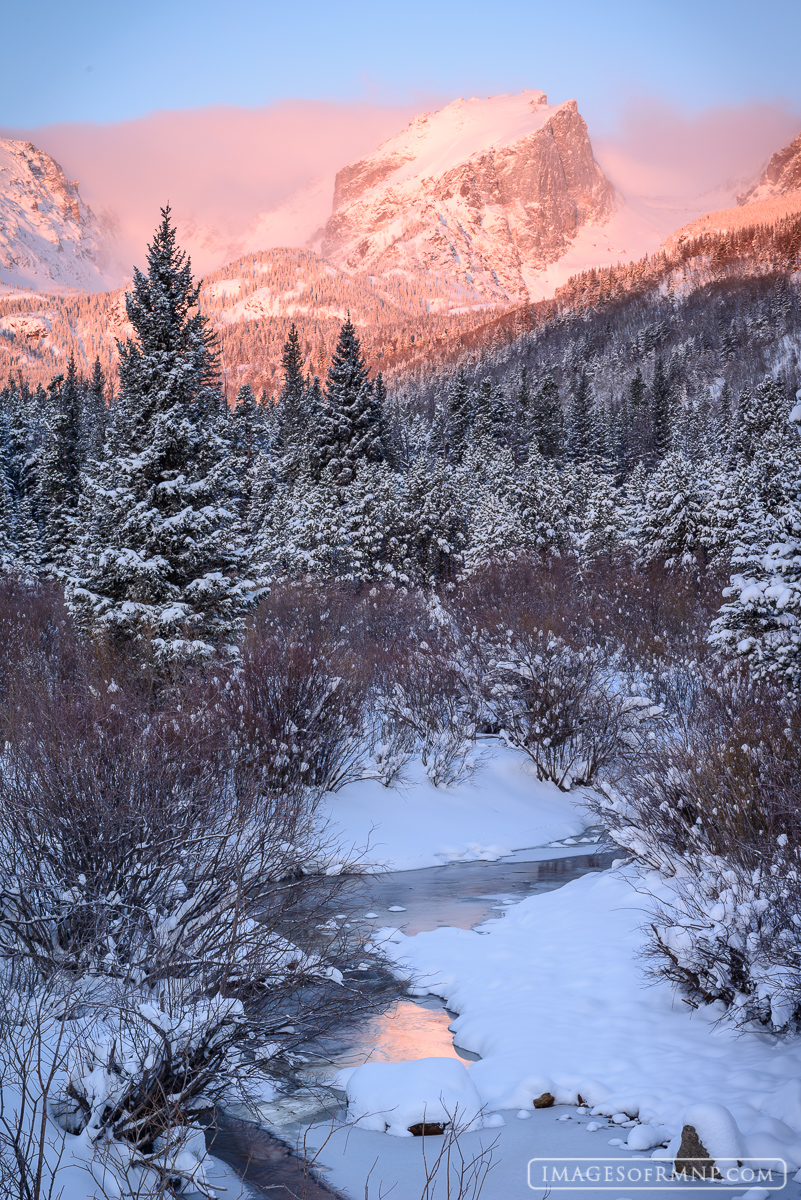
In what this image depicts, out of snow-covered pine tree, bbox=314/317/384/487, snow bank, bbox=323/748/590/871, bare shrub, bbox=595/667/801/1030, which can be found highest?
snow-covered pine tree, bbox=314/317/384/487

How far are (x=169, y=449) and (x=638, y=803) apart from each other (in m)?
13.2

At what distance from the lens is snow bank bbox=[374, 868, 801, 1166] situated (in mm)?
5328

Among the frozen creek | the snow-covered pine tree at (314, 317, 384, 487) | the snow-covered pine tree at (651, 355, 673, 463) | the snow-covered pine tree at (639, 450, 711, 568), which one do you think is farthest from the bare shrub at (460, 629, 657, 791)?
the snow-covered pine tree at (651, 355, 673, 463)

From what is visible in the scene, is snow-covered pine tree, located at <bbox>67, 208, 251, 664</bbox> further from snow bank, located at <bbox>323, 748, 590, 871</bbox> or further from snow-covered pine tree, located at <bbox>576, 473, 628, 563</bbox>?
snow-covered pine tree, located at <bbox>576, 473, 628, 563</bbox>

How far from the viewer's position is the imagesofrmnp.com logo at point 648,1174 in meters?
4.78

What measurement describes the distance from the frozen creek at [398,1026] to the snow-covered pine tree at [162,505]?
7.36m

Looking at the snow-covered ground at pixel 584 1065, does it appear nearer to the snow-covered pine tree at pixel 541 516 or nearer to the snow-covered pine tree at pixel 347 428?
the snow-covered pine tree at pixel 541 516

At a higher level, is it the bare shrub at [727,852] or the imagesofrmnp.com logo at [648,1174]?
the bare shrub at [727,852]

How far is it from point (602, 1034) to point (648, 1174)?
185 cm

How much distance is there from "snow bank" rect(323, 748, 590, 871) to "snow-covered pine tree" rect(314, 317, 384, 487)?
2478cm

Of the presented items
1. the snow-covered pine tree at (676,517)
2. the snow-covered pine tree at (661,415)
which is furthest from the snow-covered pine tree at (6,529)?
the snow-covered pine tree at (661,415)

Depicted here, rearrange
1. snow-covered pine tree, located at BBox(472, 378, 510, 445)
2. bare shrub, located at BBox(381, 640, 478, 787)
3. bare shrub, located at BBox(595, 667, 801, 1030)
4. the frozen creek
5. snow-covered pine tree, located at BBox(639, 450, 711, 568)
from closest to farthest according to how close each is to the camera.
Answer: the frozen creek, bare shrub, located at BBox(595, 667, 801, 1030), bare shrub, located at BBox(381, 640, 478, 787), snow-covered pine tree, located at BBox(639, 450, 711, 568), snow-covered pine tree, located at BBox(472, 378, 510, 445)

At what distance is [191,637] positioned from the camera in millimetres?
17328

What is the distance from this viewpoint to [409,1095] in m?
5.96
